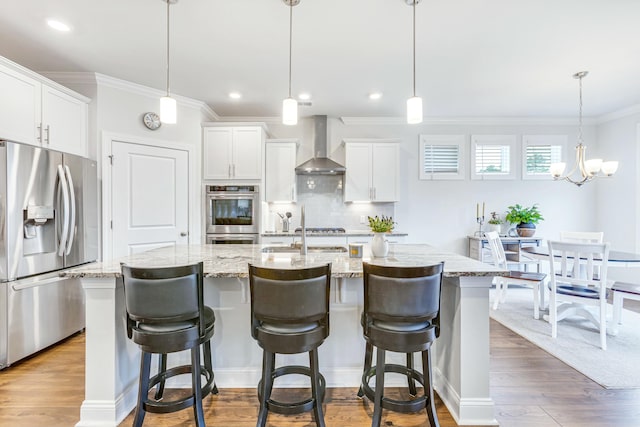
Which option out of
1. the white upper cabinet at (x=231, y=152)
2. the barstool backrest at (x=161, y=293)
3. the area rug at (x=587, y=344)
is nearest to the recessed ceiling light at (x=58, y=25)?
the white upper cabinet at (x=231, y=152)

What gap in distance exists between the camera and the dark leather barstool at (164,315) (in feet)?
5.06

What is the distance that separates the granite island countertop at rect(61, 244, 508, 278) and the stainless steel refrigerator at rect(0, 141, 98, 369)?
3.55 feet

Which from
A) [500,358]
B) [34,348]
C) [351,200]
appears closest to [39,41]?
[34,348]

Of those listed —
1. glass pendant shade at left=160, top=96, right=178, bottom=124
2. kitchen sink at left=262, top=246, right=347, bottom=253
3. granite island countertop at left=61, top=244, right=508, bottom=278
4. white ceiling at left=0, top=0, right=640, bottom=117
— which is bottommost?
kitchen sink at left=262, top=246, right=347, bottom=253

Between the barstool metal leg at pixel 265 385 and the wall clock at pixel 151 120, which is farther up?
the wall clock at pixel 151 120

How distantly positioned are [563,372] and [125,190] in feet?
15.3

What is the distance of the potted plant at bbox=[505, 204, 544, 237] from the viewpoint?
4.67m

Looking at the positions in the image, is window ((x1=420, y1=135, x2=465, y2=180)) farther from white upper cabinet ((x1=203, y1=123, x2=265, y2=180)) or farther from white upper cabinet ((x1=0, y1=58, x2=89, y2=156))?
white upper cabinet ((x1=0, y1=58, x2=89, y2=156))

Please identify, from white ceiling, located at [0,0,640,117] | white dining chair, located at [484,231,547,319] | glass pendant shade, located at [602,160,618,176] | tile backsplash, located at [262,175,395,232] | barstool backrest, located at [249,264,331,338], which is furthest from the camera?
tile backsplash, located at [262,175,395,232]

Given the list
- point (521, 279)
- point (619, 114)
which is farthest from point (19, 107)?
point (619, 114)

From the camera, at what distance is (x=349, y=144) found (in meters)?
4.67

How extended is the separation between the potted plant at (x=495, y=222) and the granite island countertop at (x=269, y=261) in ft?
9.88

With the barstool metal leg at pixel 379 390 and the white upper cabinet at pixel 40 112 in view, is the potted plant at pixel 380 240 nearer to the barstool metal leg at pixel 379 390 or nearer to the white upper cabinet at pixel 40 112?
the barstool metal leg at pixel 379 390

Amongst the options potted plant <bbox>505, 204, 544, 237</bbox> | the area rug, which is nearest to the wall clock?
the area rug
